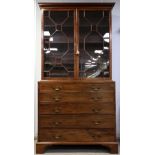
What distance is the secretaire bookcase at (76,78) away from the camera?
3023 mm

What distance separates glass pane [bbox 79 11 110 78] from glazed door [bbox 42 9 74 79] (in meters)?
0.16

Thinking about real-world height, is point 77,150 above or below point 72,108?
below

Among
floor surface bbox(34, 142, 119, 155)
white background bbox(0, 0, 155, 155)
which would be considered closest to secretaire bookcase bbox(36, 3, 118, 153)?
floor surface bbox(34, 142, 119, 155)

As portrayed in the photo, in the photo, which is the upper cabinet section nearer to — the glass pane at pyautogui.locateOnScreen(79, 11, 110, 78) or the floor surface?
the glass pane at pyautogui.locateOnScreen(79, 11, 110, 78)

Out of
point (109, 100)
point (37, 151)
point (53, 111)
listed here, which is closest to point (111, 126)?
point (109, 100)

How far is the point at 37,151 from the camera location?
9.89ft

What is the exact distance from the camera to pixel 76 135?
3.02 meters

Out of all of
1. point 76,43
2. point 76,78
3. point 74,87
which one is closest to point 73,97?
point 74,87

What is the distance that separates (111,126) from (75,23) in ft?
5.13

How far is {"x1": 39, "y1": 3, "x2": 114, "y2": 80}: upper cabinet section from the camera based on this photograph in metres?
3.14

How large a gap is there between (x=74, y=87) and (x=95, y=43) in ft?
2.42
